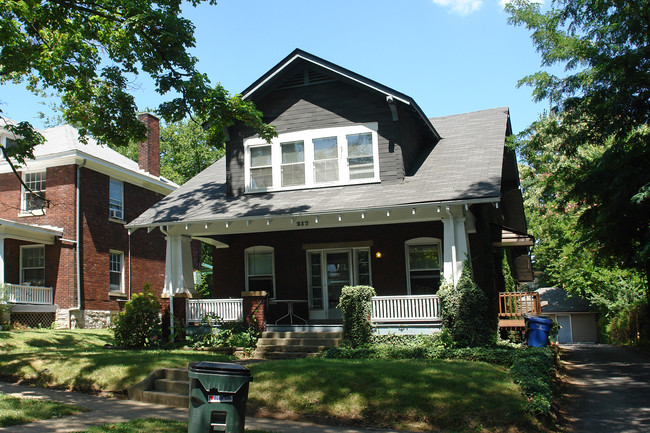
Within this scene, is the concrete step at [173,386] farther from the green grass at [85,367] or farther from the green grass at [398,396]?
the green grass at [398,396]

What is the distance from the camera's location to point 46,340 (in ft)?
55.3

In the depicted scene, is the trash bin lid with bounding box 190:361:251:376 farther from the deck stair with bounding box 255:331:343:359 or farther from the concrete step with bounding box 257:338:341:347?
the concrete step with bounding box 257:338:341:347

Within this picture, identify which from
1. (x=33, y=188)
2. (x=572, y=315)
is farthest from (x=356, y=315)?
(x=572, y=315)

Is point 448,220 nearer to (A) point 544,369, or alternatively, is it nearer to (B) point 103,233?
(A) point 544,369

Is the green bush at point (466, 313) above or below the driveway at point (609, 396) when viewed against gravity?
above

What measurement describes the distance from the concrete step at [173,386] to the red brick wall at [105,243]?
13.9 m

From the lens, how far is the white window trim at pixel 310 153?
54.0 ft

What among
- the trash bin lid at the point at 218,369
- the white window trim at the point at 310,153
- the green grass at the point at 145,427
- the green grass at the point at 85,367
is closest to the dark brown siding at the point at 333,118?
the white window trim at the point at 310,153

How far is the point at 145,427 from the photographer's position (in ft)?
24.5

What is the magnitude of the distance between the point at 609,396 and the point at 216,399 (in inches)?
299

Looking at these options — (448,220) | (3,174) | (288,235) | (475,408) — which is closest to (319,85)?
(288,235)

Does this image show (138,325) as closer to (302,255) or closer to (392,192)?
(302,255)

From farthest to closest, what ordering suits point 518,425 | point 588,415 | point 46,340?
1. point 46,340
2. point 588,415
3. point 518,425

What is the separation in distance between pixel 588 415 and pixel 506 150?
11.8m
